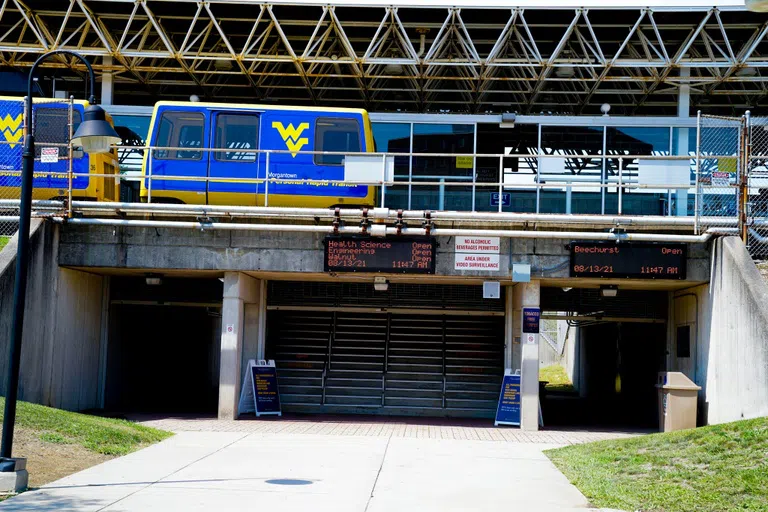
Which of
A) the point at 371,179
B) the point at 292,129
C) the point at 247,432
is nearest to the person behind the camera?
the point at 247,432

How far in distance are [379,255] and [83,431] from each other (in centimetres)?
683

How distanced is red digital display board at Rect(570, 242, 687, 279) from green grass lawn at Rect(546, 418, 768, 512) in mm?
4417

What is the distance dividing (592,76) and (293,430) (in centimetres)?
1314

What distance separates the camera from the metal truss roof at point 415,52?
73.9 feet

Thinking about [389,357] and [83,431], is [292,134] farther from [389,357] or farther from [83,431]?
[83,431]

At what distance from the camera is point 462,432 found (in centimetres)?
1769

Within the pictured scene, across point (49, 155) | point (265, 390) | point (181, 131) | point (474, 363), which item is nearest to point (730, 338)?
point (474, 363)

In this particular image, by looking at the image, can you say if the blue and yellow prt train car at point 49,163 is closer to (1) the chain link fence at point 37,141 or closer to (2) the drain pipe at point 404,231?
(1) the chain link fence at point 37,141

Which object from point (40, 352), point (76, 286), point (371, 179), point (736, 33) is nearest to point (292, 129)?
point (371, 179)

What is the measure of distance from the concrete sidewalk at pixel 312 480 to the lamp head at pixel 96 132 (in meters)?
3.97

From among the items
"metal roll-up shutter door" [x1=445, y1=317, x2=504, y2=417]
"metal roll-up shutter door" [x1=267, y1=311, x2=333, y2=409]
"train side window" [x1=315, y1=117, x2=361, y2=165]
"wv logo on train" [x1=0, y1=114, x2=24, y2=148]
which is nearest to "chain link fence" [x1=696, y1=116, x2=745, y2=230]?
"metal roll-up shutter door" [x1=445, y1=317, x2=504, y2=417]

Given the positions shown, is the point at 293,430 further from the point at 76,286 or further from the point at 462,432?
the point at 76,286

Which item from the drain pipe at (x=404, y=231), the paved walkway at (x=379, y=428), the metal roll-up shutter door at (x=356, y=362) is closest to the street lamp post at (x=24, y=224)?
the paved walkway at (x=379, y=428)

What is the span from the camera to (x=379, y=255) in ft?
59.0
